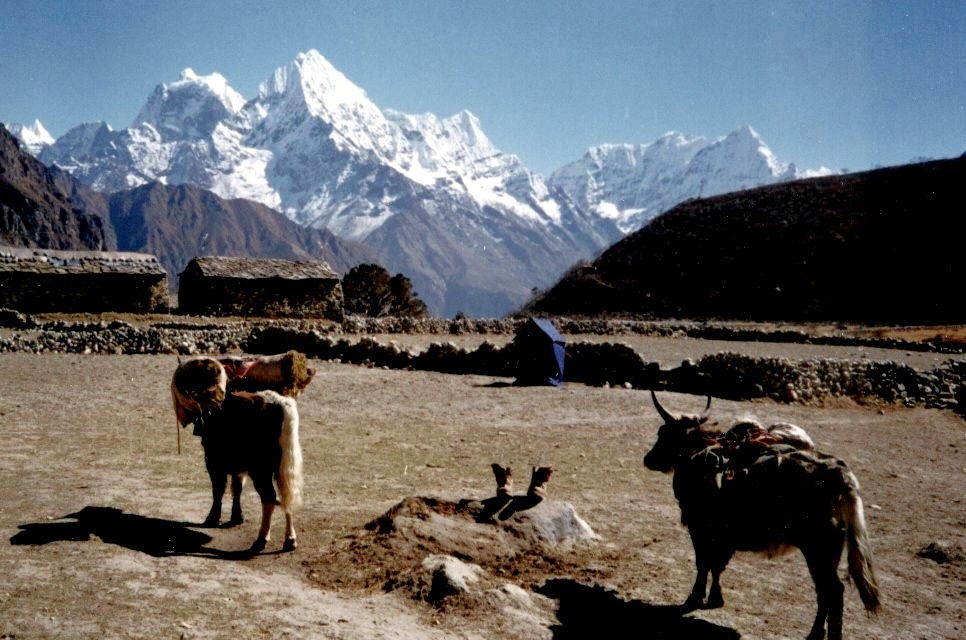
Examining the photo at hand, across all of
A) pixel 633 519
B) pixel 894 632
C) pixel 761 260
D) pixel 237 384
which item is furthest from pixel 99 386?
pixel 761 260

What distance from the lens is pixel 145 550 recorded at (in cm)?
623

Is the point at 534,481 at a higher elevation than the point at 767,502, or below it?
below

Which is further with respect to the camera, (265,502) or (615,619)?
(265,502)

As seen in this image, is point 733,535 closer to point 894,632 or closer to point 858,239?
point 894,632

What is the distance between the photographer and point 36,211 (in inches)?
6048

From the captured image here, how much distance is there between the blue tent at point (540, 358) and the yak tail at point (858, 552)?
573 inches

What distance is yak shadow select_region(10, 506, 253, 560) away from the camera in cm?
625

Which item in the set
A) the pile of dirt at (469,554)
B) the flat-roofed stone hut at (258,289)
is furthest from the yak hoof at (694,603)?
the flat-roofed stone hut at (258,289)

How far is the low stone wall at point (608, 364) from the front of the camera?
18391mm

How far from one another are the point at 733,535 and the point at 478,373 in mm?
16585

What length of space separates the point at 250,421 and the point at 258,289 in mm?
32995

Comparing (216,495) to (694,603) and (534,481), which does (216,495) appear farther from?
(694,603)

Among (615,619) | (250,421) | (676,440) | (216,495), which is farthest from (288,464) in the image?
(676,440)

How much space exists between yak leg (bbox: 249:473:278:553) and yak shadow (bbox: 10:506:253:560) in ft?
0.51
